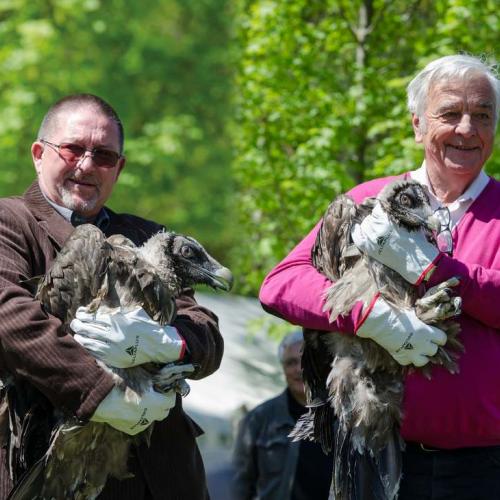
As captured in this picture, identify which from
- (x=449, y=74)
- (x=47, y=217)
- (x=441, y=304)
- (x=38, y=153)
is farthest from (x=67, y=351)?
(x=449, y=74)

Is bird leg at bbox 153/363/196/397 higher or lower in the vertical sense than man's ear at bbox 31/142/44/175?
lower

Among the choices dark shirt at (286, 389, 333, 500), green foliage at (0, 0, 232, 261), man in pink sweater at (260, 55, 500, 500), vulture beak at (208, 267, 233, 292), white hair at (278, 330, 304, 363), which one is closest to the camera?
man in pink sweater at (260, 55, 500, 500)

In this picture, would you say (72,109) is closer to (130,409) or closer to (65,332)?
(65,332)

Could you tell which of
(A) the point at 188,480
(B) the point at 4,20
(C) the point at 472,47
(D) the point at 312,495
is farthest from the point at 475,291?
(B) the point at 4,20

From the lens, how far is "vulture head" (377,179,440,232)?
3707mm

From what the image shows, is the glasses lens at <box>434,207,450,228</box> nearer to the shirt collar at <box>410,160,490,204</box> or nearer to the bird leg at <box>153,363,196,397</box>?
the shirt collar at <box>410,160,490,204</box>

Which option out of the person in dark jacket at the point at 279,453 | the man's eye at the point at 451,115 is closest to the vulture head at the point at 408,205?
the man's eye at the point at 451,115

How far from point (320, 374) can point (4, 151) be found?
36.6ft

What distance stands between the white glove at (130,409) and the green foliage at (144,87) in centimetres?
1112

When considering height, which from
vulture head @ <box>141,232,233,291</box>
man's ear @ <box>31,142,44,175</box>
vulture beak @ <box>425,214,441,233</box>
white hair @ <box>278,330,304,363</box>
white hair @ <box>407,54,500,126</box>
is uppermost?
white hair @ <box>407,54,500,126</box>

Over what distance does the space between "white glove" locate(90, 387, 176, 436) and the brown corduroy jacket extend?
0.12 ft

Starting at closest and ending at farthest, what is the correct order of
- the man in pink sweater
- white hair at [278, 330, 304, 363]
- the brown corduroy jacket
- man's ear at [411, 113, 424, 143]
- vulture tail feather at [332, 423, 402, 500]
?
the brown corduroy jacket → the man in pink sweater → vulture tail feather at [332, 423, 402, 500] → man's ear at [411, 113, 424, 143] → white hair at [278, 330, 304, 363]

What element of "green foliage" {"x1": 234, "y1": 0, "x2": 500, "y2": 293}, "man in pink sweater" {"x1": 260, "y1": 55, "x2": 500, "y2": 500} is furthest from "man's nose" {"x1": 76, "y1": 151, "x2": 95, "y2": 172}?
"green foliage" {"x1": 234, "y1": 0, "x2": 500, "y2": 293}

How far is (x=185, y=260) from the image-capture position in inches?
160
